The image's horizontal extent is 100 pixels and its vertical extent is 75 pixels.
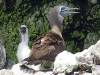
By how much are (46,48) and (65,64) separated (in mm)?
1128

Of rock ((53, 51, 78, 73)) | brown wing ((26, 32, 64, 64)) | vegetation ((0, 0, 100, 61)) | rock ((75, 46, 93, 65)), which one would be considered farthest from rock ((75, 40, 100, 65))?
vegetation ((0, 0, 100, 61))

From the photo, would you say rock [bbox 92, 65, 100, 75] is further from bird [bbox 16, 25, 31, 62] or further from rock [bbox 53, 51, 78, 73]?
bird [bbox 16, 25, 31, 62]

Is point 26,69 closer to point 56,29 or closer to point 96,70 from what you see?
point 96,70

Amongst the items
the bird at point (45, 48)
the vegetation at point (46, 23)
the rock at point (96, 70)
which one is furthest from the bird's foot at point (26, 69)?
the vegetation at point (46, 23)

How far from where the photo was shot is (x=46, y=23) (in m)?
12.5

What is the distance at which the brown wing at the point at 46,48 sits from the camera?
8.33m

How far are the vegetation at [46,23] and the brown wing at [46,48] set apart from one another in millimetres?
3461

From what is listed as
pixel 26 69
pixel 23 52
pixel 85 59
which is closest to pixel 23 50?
pixel 23 52

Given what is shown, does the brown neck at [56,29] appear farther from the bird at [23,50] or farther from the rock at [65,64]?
the rock at [65,64]

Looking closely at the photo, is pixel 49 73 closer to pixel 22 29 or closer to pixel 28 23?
pixel 22 29

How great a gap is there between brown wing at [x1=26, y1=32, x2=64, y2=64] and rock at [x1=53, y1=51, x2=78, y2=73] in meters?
0.88

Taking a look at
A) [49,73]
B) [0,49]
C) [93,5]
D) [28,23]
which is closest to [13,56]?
[28,23]

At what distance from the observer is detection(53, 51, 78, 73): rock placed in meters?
7.29

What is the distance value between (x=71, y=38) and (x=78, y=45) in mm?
228
